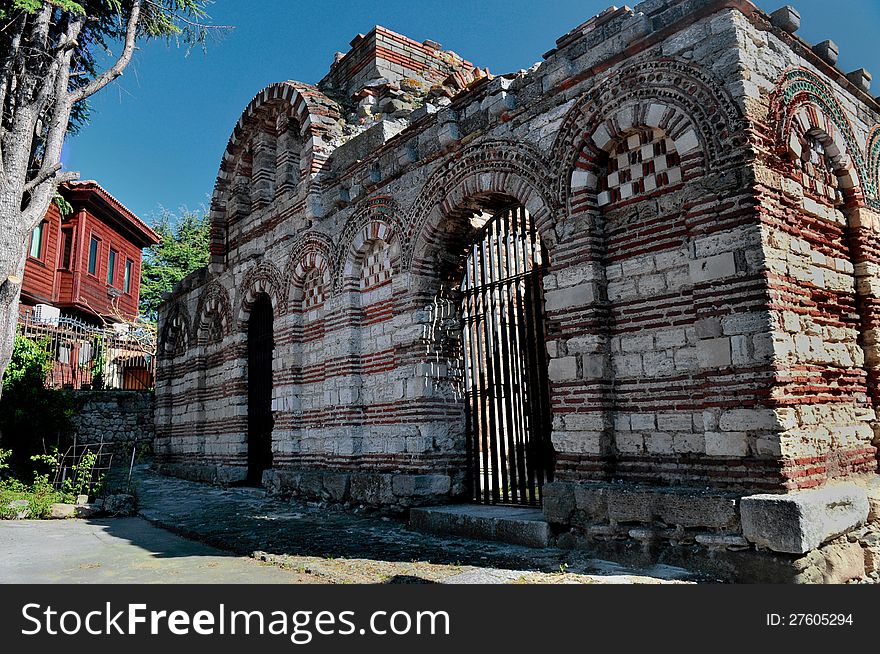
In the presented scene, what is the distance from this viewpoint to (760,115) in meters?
Answer: 4.80

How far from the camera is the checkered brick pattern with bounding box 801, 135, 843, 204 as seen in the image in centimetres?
537

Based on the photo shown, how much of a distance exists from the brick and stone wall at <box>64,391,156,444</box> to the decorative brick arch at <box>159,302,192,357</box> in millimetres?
1672

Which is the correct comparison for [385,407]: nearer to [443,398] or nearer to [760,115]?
[443,398]

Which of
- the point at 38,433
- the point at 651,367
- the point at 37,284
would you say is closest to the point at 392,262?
the point at 651,367

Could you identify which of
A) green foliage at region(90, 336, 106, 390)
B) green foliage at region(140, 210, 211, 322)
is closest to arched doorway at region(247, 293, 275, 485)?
green foliage at region(90, 336, 106, 390)

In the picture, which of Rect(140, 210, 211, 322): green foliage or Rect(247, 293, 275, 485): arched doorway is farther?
Rect(140, 210, 211, 322): green foliage

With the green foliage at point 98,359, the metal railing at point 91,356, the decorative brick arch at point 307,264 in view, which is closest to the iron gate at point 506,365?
the decorative brick arch at point 307,264

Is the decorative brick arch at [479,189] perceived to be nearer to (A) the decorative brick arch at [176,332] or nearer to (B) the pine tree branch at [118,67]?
(B) the pine tree branch at [118,67]

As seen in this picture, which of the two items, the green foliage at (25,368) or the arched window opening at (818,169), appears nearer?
the arched window opening at (818,169)

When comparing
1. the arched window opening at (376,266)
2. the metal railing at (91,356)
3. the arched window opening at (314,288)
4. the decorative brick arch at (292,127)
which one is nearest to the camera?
the arched window opening at (376,266)

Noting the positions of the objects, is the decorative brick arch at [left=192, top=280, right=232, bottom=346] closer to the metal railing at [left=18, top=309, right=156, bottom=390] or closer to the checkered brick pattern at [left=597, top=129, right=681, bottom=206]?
the metal railing at [left=18, top=309, right=156, bottom=390]

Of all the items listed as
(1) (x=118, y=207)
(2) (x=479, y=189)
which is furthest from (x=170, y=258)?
(2) (x=479, y=189)

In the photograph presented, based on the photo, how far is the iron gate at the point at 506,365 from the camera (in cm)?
630

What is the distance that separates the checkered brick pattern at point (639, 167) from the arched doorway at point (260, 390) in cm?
643
